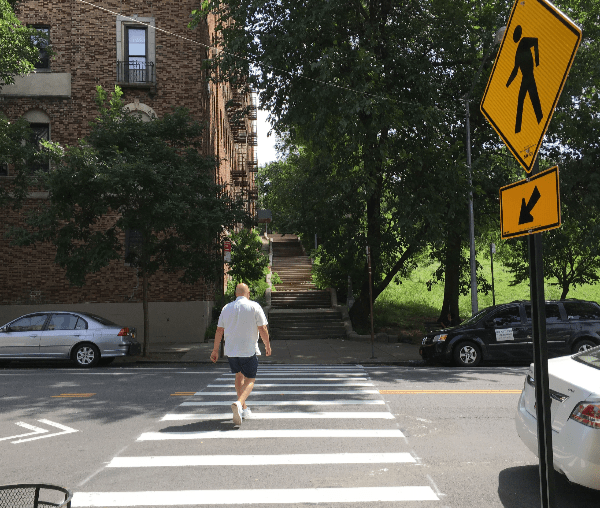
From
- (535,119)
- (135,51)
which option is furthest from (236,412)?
(135,51)

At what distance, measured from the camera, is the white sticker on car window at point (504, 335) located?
52.4ft

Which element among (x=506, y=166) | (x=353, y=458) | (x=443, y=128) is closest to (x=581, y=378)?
(x=353, y=458)

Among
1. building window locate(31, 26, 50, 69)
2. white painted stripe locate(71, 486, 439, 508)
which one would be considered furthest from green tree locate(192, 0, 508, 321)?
white painted stripe locate(71, 486, 439, 508)

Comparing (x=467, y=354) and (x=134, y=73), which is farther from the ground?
(x=134, y=73)

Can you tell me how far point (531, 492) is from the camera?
547cm

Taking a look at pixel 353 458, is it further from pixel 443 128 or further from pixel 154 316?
pixel 154 316

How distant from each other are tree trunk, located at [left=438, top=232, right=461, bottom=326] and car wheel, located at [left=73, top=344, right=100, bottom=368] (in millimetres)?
14082

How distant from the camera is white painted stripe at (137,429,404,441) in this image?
24.5 feet

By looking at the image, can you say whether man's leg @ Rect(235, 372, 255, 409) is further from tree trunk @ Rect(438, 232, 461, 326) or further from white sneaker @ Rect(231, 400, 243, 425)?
tree trunk @ Rect(438, 232, 461, 326)

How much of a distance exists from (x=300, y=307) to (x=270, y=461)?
2192cm

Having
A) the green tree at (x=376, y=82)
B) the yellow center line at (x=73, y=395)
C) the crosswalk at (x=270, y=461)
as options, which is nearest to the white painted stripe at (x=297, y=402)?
the crosswalk at (x=270, y=461)

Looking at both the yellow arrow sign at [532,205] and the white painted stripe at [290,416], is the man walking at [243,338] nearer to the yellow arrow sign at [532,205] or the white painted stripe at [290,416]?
the white painted stripe at [290,416]

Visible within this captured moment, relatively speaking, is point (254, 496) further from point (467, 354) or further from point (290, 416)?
point (467, 354)

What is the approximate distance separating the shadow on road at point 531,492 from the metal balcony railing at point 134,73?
20.7 meters
